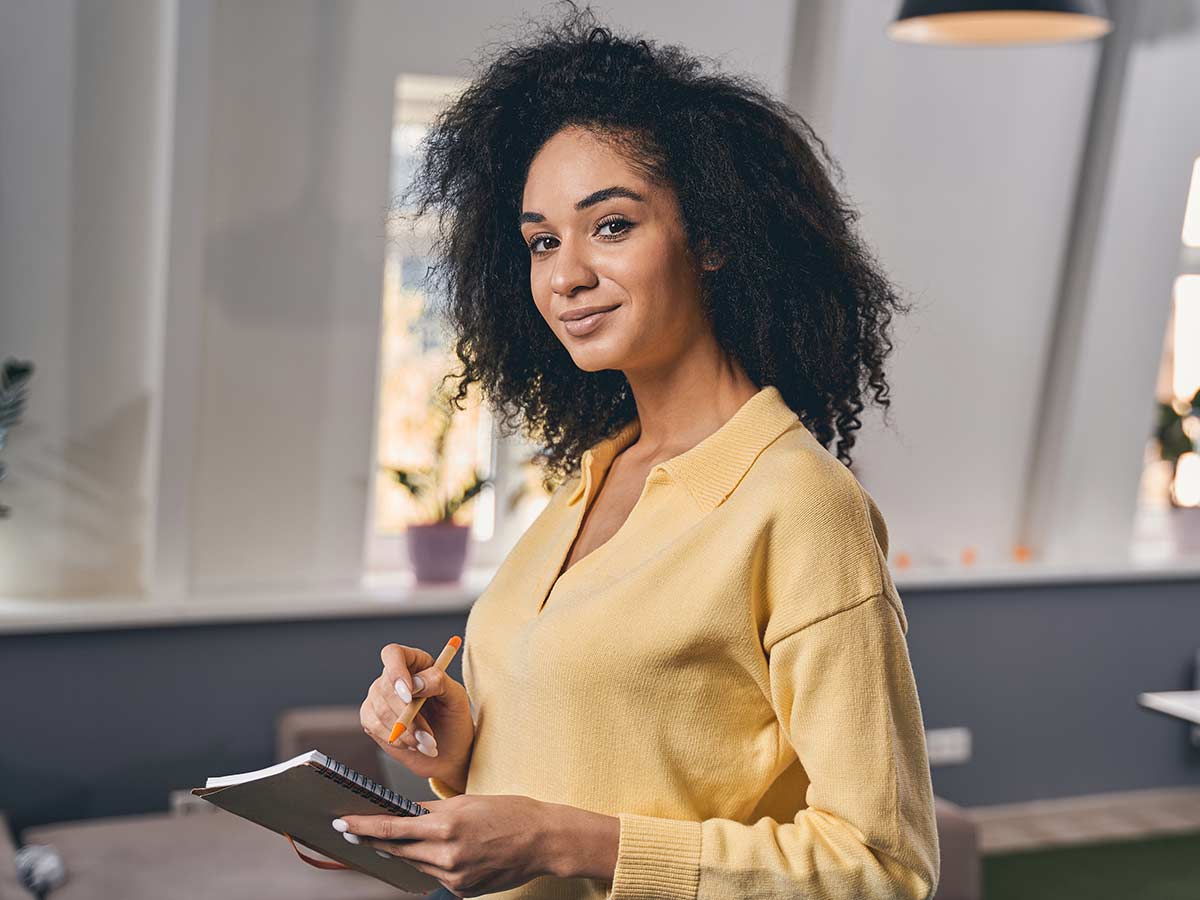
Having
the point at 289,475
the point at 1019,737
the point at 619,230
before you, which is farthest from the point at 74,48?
A: the point at 1019,737

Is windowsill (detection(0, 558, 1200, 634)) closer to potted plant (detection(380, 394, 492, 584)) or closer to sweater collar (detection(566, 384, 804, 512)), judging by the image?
potted plant (detection(380, 394, 492, 584))

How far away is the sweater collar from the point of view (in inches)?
51.0

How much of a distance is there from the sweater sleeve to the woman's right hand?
1.03 feet

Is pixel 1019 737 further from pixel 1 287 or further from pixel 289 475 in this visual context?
pixel 1 287

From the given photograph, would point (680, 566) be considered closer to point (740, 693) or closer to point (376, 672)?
point (740, 693)

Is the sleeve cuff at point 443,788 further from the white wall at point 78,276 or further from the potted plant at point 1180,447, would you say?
the potted plant at point 1180,447

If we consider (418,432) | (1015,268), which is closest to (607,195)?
(418,432)

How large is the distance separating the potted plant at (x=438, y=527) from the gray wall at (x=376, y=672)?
0.17 metres

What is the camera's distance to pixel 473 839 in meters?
1.16

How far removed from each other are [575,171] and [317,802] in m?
0.68

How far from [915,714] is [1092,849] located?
157 inches

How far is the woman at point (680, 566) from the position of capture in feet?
3.90

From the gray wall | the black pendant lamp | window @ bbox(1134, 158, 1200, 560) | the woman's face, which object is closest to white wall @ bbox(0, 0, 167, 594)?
the gray wall

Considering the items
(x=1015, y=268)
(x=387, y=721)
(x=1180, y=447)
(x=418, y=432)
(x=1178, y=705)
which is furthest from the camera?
(x=1180, y=447)
